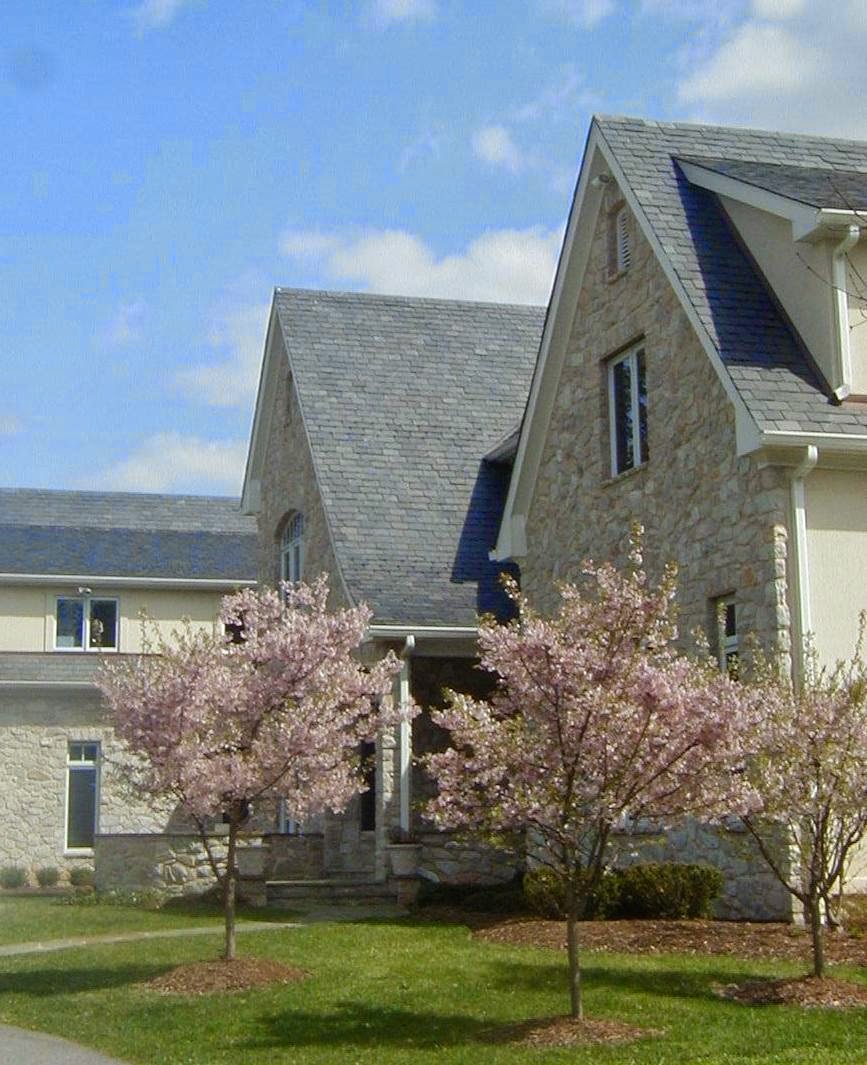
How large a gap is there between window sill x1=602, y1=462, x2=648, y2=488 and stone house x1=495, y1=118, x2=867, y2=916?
2 cm

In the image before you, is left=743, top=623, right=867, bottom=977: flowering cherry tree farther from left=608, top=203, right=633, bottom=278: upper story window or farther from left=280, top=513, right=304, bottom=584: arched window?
left=280, top=513, right=304, bottom=584: arched window

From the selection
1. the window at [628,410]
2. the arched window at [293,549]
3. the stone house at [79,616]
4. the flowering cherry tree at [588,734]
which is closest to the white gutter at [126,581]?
the stone house at [79,616]

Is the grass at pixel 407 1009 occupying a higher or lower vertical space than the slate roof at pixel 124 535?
lower

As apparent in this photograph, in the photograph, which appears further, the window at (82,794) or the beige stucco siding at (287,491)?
the window at (82,794)

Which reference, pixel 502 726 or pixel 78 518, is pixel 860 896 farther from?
pixel 78 518

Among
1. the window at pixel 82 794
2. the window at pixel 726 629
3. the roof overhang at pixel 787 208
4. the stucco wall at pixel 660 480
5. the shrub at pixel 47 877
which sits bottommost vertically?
the shrub at pixel 47 877

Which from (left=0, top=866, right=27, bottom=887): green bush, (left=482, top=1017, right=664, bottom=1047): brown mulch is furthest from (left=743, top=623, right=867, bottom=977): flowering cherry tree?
(left=0, top=866, right=27, bottom=887): green bush

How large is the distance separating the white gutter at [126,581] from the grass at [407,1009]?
785 inches

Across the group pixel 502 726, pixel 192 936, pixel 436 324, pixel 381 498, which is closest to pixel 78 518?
pixel 436 324

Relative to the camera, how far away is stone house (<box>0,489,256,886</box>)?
3120 centimetres

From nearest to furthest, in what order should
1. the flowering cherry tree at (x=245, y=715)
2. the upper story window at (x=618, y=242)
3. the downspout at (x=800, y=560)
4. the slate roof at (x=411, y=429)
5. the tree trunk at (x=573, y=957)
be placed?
the tree trunk at (x=573, y=957)
the flowering cherry tree at (x=245, y=715)
the downspout at (x=800, y=560)
the upper story window at (x=618, y=242)
the slate roof at (x=411, y=429)

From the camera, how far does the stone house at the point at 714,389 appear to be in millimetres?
15742

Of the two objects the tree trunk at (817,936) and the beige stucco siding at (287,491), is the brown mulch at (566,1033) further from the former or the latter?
the beige stucco siding at (287,491)

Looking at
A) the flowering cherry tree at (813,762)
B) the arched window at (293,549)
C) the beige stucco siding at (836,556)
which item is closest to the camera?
the flowering cherry tree at (813,762)
